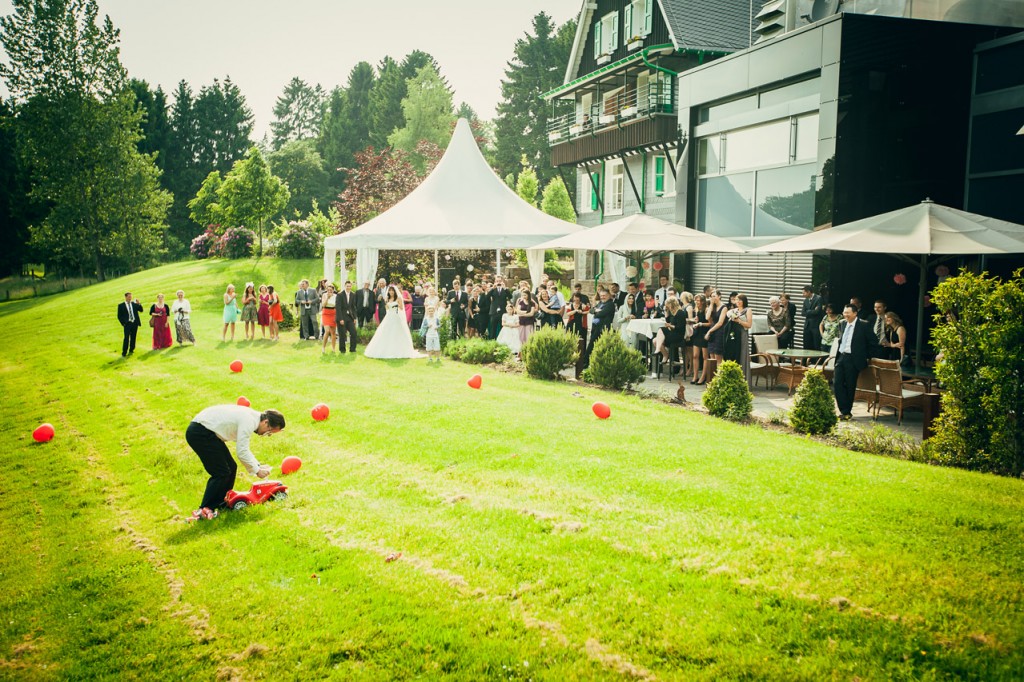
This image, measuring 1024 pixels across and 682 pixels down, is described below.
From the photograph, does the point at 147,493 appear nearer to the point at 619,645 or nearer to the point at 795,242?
the point at 619,645

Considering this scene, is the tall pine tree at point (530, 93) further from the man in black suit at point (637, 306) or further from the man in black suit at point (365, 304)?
the man in black suit at point (637, 306)

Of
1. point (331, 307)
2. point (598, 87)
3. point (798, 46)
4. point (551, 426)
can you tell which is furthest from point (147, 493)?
point (598, 87)

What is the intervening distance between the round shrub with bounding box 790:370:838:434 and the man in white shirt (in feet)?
23.3

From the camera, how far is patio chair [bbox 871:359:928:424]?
428 inches

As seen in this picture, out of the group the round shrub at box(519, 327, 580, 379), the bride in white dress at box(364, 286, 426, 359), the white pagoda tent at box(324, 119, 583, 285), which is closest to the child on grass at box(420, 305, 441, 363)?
the bride in white dress at box(364, 286, 426, 359)

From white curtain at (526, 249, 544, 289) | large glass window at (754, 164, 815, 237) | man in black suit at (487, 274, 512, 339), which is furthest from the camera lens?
white curtain at (526, 249, 544, 289)

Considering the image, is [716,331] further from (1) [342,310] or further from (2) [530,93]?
(2) [530,93]

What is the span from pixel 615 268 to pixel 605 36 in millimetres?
10739

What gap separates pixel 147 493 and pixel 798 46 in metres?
16.6

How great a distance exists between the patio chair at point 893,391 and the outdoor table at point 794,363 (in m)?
1.72

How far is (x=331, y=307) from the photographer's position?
64.0 feet

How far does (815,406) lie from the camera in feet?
33.5

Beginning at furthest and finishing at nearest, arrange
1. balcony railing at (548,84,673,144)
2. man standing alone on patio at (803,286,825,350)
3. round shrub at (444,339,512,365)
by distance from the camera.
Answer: balcony railing at (548,84,673,144) → round shrub at (444,339,512,365) → man standing alone on patio at (803,286,825,350)

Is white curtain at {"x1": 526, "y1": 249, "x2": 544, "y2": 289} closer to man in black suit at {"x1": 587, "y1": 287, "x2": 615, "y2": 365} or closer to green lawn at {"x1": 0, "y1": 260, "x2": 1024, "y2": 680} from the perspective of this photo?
man in black suit at {"x1": 587, "y1": 287, "x2": 615, "y2": 365}
